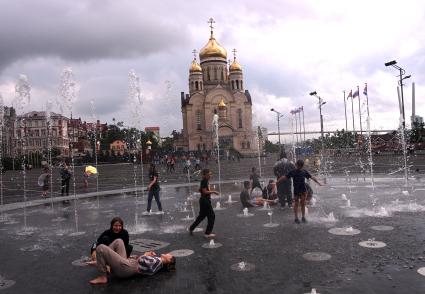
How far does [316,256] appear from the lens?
7008 mm

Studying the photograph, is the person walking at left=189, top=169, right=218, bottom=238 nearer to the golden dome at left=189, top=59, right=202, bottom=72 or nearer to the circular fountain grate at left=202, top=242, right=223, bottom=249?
the circular fountain grate at left=202, top=242, right=223, bottom=249

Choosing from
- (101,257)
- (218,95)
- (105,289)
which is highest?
(218,95)

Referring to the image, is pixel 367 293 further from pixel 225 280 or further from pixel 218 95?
pixel 218 95

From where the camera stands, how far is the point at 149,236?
9.41 metres

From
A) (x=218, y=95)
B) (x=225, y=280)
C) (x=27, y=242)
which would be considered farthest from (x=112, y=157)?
(x=225, y=280)

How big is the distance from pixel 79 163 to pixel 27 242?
60.0m

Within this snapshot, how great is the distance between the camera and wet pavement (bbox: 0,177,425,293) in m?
5.83

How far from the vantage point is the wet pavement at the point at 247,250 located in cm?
583

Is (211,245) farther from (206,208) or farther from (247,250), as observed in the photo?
(206,208)

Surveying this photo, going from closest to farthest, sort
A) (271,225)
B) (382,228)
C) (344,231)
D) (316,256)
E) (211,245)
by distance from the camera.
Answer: (316,256)
(211,245)
(344,231)
(382,228)
(271,225)

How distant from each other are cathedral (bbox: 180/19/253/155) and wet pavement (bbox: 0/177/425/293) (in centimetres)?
7137

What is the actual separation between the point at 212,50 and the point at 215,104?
12038 millimetres

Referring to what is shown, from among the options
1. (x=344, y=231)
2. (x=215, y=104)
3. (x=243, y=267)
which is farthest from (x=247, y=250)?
(x=215, y=104)

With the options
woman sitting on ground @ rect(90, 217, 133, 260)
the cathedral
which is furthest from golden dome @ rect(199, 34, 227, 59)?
woman sitting on ground @ rect(90, 217, 133, 260)
